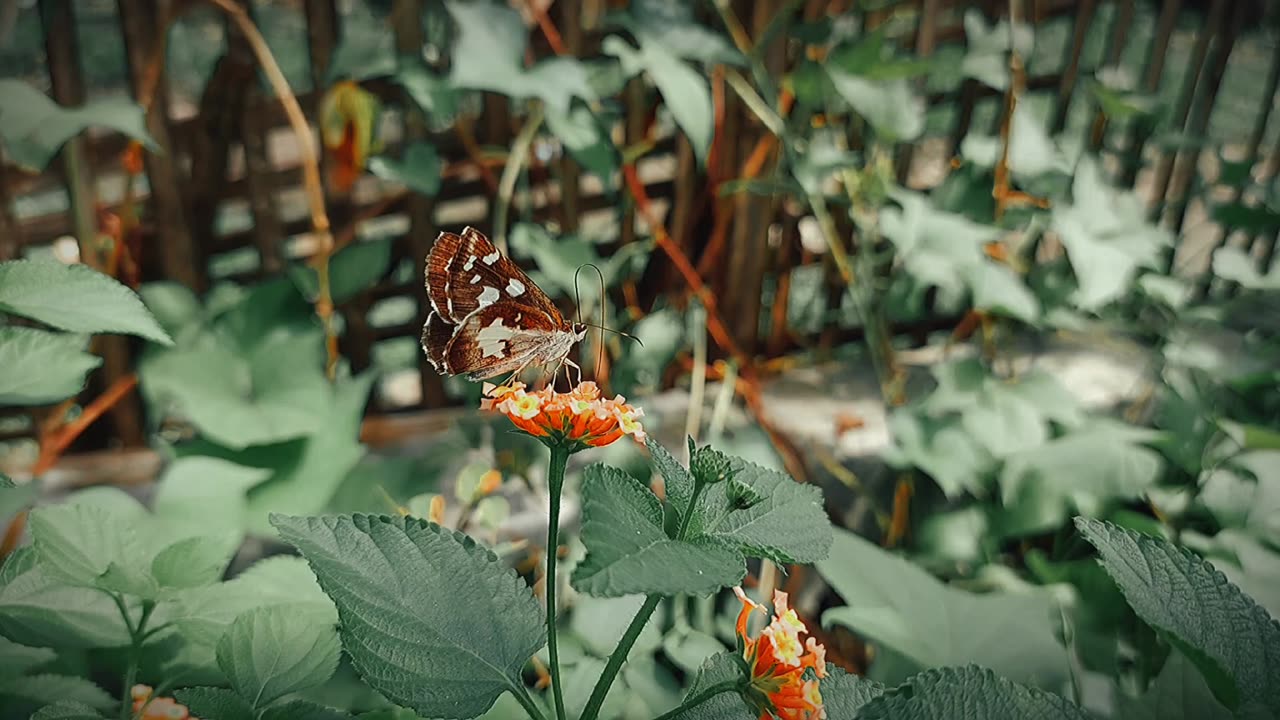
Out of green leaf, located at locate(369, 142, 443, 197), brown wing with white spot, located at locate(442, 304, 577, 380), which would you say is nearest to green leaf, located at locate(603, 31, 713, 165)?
green leaf, located at locate(369, 142, 443, 197)

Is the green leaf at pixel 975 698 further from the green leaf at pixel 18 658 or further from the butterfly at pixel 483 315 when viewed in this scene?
the green leaf at pixel 18 658

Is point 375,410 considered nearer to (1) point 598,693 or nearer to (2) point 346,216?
(2) point 346,216

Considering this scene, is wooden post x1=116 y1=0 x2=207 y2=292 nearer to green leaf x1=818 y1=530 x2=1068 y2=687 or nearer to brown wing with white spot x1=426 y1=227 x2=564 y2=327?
brown wing with white spot x1=426 y1=227 x2=564 y2=327

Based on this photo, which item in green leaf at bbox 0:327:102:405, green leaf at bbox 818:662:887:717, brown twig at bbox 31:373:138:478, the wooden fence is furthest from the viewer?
the wooden fence

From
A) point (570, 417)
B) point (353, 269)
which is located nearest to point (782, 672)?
point (570, 417)

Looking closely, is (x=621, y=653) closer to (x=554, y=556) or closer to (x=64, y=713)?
(x=554, y=556)

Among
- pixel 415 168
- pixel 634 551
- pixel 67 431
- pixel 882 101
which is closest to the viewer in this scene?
pixel 634 551
